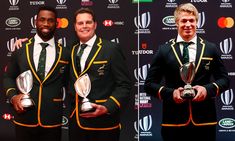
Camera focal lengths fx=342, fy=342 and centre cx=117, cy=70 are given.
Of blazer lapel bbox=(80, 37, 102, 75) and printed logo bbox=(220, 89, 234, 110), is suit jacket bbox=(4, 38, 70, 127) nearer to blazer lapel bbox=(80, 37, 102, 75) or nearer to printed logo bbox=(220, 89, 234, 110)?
blazer lapel bbox=(80, 37, 102, 75)

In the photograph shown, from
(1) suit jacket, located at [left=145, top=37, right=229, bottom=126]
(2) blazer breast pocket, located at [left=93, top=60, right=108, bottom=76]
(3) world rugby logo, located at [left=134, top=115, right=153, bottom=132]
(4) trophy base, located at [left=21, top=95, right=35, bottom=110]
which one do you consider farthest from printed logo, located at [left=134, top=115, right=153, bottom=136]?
(4) trophy base, located at [left=21, top=95, right=35, bottom=110]

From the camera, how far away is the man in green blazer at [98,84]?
8.00 ft

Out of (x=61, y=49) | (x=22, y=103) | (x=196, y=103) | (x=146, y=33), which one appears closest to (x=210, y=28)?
(x=146, y=33)

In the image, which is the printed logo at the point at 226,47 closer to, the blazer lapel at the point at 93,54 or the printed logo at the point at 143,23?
the printed logo at the point at 143,23

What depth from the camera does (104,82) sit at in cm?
247

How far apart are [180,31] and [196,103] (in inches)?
20.0

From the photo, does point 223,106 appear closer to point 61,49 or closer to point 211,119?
point 211,119

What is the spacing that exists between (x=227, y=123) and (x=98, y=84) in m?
1.61

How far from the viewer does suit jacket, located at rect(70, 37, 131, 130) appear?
8.00 feet

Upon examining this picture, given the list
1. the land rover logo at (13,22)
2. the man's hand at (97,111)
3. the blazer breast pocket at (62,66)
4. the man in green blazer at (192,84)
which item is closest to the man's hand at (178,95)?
the man in green blazer at (192,84)

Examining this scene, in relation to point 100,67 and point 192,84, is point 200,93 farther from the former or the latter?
point 100,67

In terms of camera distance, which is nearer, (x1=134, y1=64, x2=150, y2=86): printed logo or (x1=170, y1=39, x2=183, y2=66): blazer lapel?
(x1=170, y1=39, x2=183, y2=66): blazer lapel

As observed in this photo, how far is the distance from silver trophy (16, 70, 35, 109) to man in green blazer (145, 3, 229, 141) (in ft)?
2.90

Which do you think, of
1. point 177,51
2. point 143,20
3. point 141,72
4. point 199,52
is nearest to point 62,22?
point 143,20
